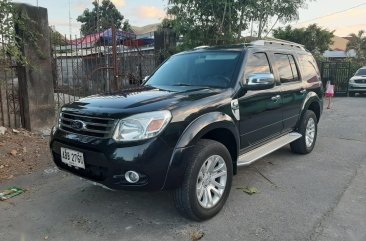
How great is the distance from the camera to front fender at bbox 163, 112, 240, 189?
11.0 feet

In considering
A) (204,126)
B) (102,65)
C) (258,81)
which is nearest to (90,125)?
(204,126)

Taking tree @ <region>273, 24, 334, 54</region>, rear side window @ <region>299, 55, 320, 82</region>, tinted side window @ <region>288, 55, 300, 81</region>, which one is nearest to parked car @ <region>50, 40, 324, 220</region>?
tinted side window @ <region>288, 55, 300, 81</region>

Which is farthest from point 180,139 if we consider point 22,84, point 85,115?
point 22,84

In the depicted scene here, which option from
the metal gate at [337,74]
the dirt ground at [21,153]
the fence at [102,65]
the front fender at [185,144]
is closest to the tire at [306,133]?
the front fender at [185,144]

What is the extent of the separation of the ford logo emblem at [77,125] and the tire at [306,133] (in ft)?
12.6

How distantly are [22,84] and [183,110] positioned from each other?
4.53 meters

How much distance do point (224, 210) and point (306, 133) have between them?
2.87 m

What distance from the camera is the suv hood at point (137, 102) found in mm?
3406

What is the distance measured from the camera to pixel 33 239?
3.42 m

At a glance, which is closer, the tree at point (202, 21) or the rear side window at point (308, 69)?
the rear side window at point (308, 69)

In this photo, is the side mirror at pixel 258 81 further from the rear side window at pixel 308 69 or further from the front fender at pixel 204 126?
the rear side window at pixel 308 69

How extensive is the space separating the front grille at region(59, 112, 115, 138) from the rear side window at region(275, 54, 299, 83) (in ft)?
9.75

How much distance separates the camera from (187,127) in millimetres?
3484

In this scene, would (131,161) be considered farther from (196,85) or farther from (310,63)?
(310,63)
